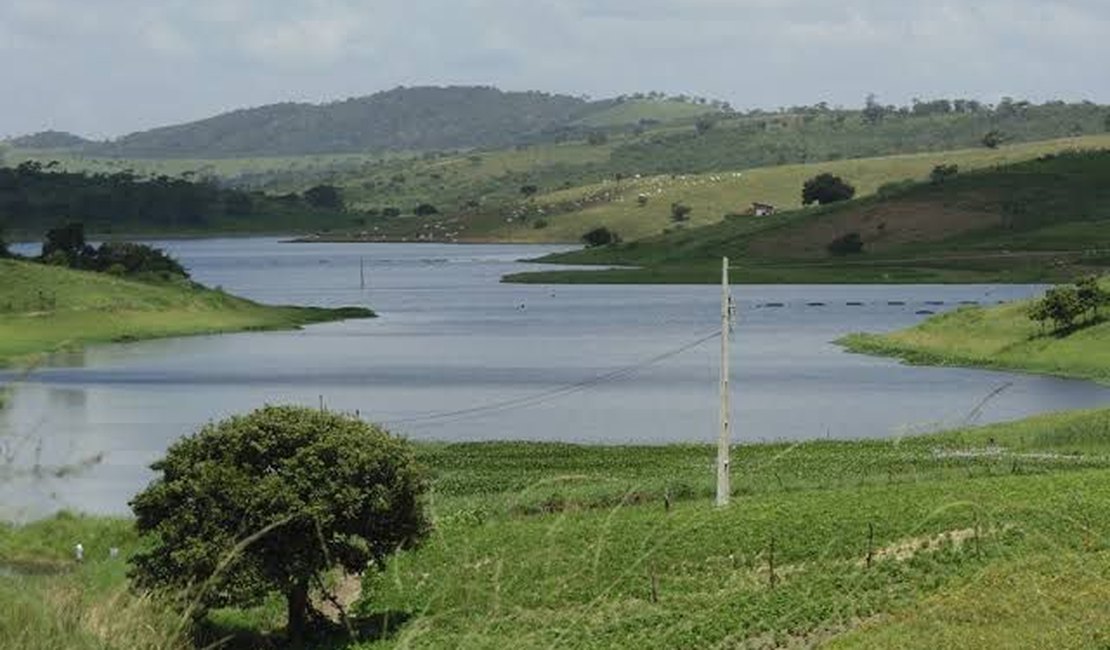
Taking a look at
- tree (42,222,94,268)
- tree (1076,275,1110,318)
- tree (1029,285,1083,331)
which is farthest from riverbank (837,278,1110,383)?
tree (42,222,94,268)

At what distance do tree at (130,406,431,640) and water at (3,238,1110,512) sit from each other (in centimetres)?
1513

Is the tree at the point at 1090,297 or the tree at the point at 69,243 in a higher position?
the tree at the point at 69,243

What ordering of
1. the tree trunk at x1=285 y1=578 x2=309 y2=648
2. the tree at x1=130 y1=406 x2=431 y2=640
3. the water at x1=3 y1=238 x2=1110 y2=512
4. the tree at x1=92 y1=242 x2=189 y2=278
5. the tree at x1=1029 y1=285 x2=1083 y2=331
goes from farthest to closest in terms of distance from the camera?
the tree at x1=92 y1=242 x2=189 y2=278
the tree at x1=1029 y1=285 x2=1083 y2=331
the water at x1=3 y1=238 x2=1110 y2=512
the tree trunk at x1=285 y1=578 x2=309 y2=648
the tree at x1=130 y1=406 x2=431 y2=640

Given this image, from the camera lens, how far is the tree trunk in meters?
39.2

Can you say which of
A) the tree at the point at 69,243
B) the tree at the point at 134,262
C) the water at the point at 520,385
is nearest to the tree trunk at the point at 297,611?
the water at the point at 520,385

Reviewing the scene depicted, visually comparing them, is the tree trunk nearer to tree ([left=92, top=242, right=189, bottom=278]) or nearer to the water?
the water

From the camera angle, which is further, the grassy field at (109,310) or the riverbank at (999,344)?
the grassy field at (109,310)

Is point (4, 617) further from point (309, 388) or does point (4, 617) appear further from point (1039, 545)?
point (309, 388)

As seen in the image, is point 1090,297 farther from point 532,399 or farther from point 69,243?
point 69,243

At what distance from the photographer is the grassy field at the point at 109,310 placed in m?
144

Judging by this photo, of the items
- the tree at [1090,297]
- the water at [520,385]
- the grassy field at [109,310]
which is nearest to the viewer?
the water at [520,385]

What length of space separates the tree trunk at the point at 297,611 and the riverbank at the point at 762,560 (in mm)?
477

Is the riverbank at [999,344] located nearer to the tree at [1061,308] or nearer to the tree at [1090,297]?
the tree at [1090,297]

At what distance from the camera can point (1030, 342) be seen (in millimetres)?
114875
